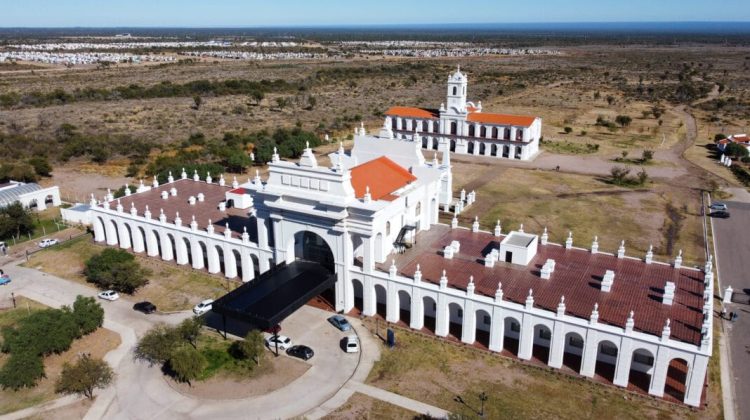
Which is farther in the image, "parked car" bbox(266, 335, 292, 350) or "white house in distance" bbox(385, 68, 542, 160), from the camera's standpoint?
"white house in distance" bbox(385, 68, 542, 160)

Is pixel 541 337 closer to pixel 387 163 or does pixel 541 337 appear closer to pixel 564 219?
pixel 387 163

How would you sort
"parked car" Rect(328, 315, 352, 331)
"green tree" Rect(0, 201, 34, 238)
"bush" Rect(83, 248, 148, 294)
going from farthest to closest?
"green tree" Rect(0, 201, 34, 238), "bush" Rect(83, 248, 148, 294), "parked car" Rect(328, 315, 352, 331)

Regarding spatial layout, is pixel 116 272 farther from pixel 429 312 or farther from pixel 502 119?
pixel 502 119

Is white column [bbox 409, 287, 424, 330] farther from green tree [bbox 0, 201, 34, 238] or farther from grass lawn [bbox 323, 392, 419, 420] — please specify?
green tree [bbox 0, 201, 34, 238]

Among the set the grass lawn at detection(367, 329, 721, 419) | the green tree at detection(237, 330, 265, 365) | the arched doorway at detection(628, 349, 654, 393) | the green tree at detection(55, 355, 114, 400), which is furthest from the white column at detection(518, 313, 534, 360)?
the green tree at detection(55, 355, 114, 400)

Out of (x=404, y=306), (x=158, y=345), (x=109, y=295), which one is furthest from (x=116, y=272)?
(x=404, y=306)

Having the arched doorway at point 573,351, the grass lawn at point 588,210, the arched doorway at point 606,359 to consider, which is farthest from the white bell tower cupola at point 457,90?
the arched doorway at point 606,359
